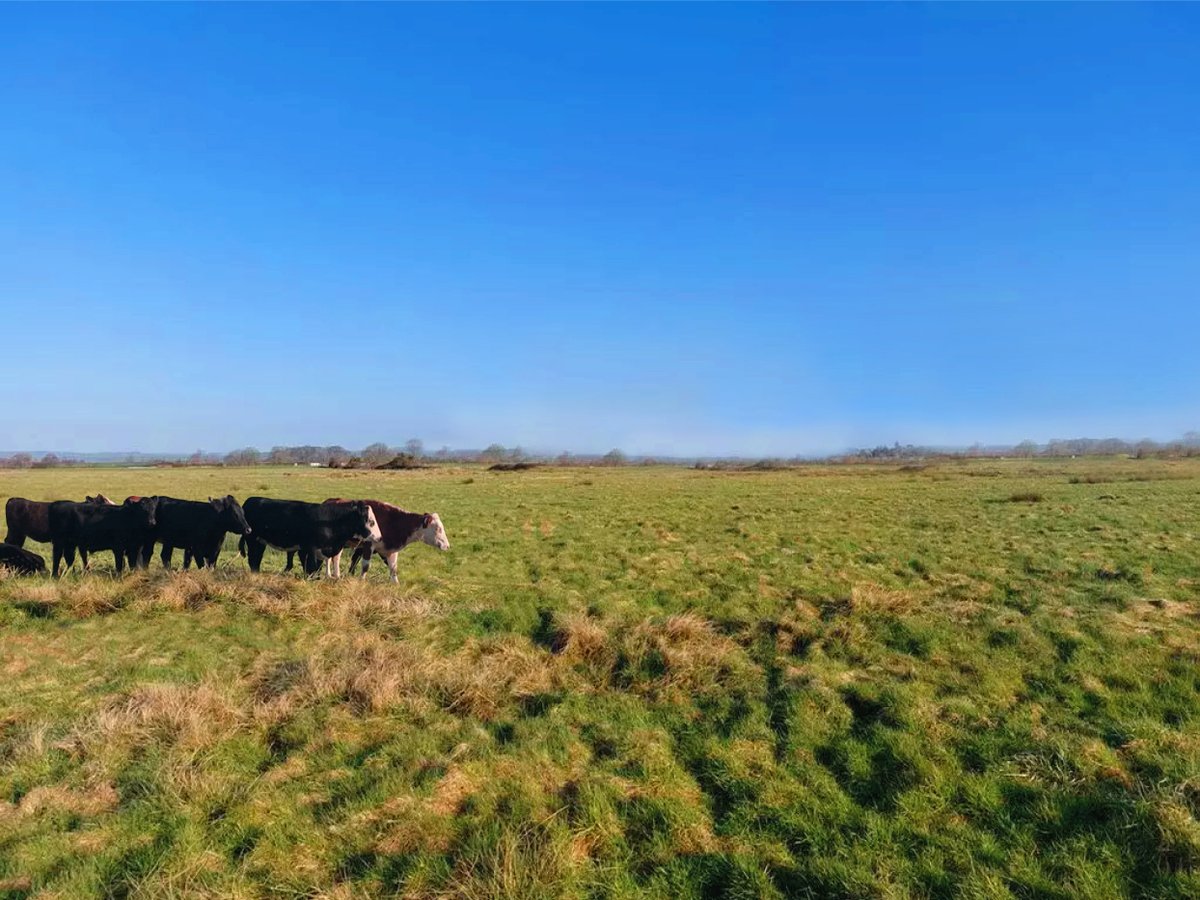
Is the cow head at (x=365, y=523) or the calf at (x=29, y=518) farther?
the calf at (x=29, y=518)

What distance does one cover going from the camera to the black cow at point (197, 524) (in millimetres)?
13703

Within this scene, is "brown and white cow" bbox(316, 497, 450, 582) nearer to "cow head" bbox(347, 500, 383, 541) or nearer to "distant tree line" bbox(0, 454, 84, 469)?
"cow head" bbox(347, 500, 383, 541)

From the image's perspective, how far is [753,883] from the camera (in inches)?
182

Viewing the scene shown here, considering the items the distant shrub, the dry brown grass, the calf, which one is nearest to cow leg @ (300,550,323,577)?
the calf

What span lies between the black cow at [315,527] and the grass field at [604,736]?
1.35 m

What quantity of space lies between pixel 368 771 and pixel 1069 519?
25.7 m

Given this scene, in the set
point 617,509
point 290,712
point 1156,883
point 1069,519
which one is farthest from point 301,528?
point 1069,519

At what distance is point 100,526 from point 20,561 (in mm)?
1556

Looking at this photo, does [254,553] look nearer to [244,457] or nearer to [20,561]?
[20,561]

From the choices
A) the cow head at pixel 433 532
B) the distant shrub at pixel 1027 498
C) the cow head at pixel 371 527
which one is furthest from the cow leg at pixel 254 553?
the distant shrub at pixel 1027 498

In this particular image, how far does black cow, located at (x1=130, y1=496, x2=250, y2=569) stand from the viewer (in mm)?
13703

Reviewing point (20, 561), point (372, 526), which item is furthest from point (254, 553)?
point (20, 561)

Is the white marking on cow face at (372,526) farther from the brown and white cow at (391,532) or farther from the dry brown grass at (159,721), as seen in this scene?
the dry brown grass at (159,721)

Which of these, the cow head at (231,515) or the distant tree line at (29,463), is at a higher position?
the cow head at (231,515)
